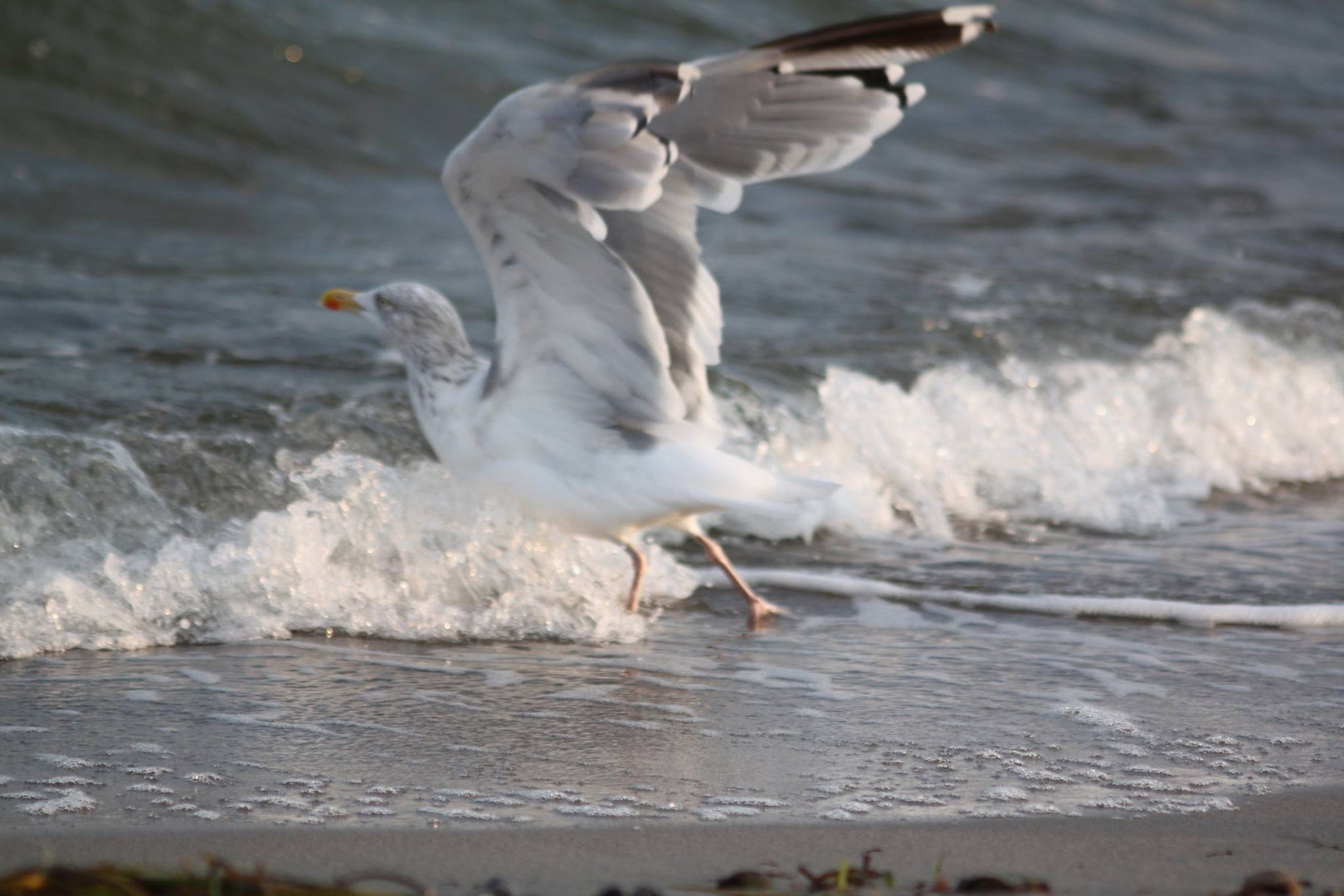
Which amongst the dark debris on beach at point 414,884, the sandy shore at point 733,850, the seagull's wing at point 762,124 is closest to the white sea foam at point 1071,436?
the seagull's wing at point 762,124

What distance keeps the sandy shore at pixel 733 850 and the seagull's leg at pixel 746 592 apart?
1509 mm

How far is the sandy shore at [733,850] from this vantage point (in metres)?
2.43

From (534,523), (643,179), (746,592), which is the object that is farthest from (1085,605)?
(643,179)

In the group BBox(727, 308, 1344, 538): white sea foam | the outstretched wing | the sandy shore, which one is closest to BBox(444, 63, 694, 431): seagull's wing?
the outstretched wing

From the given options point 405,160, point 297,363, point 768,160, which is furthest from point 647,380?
point 405,160

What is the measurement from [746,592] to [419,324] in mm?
1074

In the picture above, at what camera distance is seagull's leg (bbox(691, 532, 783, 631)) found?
4.24 meters

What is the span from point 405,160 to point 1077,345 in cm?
430

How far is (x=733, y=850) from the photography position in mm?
2561

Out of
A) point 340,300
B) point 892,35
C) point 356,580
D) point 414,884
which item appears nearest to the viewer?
point 414,884

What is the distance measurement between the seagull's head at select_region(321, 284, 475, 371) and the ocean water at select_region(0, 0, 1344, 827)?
0.33 m

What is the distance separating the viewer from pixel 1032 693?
358 cm

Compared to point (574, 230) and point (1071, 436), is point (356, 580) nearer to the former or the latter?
point (574, 230)

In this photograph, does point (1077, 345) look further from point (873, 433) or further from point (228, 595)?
point (228, 595)
